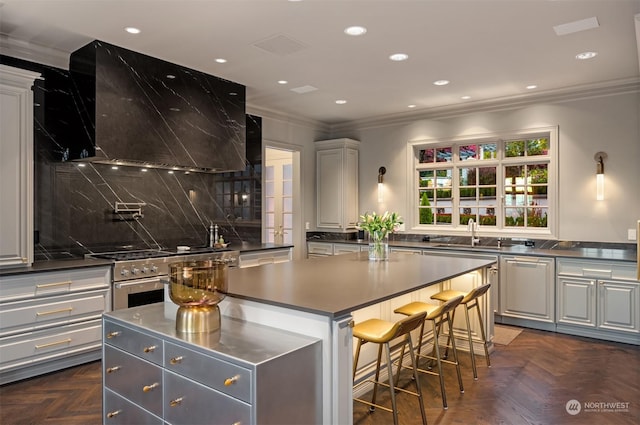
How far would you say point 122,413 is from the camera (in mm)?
2357

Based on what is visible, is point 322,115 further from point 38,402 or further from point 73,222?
point 38,402

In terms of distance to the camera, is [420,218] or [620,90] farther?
[420,218]

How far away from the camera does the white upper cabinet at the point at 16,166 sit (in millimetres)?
3324

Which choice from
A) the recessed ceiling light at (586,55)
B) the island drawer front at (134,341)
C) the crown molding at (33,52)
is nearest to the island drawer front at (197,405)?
the island drawer front at (134,341)

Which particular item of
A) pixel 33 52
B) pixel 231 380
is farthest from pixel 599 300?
pixel 33 52

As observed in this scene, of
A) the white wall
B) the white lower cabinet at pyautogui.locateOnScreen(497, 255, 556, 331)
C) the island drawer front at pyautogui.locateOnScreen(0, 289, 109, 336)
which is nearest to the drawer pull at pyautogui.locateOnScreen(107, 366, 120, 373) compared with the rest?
the island drawer front at pyautogui.locateOnScreen(0, 289, 109, 336)

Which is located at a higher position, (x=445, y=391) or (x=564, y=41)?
(x=564, y=41)

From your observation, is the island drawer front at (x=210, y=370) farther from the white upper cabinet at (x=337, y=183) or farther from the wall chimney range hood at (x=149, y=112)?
the white upper cabinet at (x=337, y=183)

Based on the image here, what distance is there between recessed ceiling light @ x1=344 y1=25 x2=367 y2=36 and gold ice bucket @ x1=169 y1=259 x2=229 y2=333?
2148 millimetres

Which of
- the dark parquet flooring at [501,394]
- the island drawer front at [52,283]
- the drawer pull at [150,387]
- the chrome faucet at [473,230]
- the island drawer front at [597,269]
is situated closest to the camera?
the drawer pull at [150,387]

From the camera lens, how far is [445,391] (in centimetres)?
313

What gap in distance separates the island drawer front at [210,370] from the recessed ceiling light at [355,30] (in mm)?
2557

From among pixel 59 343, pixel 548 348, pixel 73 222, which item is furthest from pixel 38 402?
pixel 548 348

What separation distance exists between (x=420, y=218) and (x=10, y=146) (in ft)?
16.0
